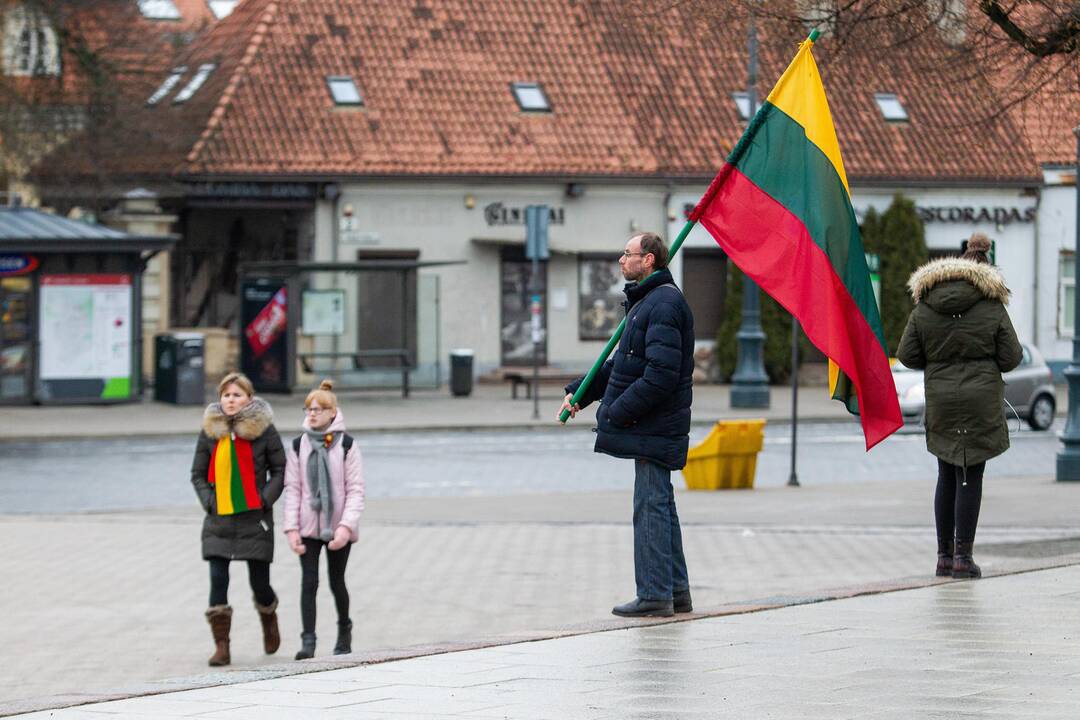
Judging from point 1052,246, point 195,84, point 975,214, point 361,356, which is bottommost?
point 361,356

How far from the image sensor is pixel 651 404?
8.87 meters

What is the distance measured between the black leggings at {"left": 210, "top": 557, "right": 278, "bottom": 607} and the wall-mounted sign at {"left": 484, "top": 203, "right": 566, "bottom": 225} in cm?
2668

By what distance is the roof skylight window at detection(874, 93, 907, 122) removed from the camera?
134ft

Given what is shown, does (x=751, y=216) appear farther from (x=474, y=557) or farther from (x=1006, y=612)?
(x=474, y=557)

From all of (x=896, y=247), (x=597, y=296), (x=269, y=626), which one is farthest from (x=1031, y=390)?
(x=269, y=626)

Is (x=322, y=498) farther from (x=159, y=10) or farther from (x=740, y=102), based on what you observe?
(x=159, y=10)

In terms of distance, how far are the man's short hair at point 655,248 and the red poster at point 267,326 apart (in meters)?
→ 23.7

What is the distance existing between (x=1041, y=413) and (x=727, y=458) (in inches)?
432

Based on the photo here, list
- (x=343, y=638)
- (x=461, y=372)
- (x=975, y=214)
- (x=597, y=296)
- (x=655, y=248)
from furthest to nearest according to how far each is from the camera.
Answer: (x=975, y=214), (x=597, y=296), (x=461, y=372), (x=343, y=638), (x=655, y=248)

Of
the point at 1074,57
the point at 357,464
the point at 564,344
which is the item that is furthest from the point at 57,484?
the point at 564,344

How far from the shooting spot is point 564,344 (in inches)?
1491

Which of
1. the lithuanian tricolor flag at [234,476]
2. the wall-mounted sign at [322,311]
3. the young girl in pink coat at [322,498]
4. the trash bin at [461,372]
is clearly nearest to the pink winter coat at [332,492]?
the young girl in pink coat at [322,498]

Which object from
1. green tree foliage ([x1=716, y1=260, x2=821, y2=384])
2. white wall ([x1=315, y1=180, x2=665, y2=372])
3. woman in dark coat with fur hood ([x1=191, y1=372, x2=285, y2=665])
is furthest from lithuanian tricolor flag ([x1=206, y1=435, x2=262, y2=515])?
green tree foliage ([x1=716, y1=260, x2=821, y2=384])

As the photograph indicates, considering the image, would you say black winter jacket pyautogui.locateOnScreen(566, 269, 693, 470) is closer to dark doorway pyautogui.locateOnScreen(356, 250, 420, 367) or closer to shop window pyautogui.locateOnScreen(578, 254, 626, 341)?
dark doorway pyautogui.locateOnScreen(356, 250, 420, 367)
